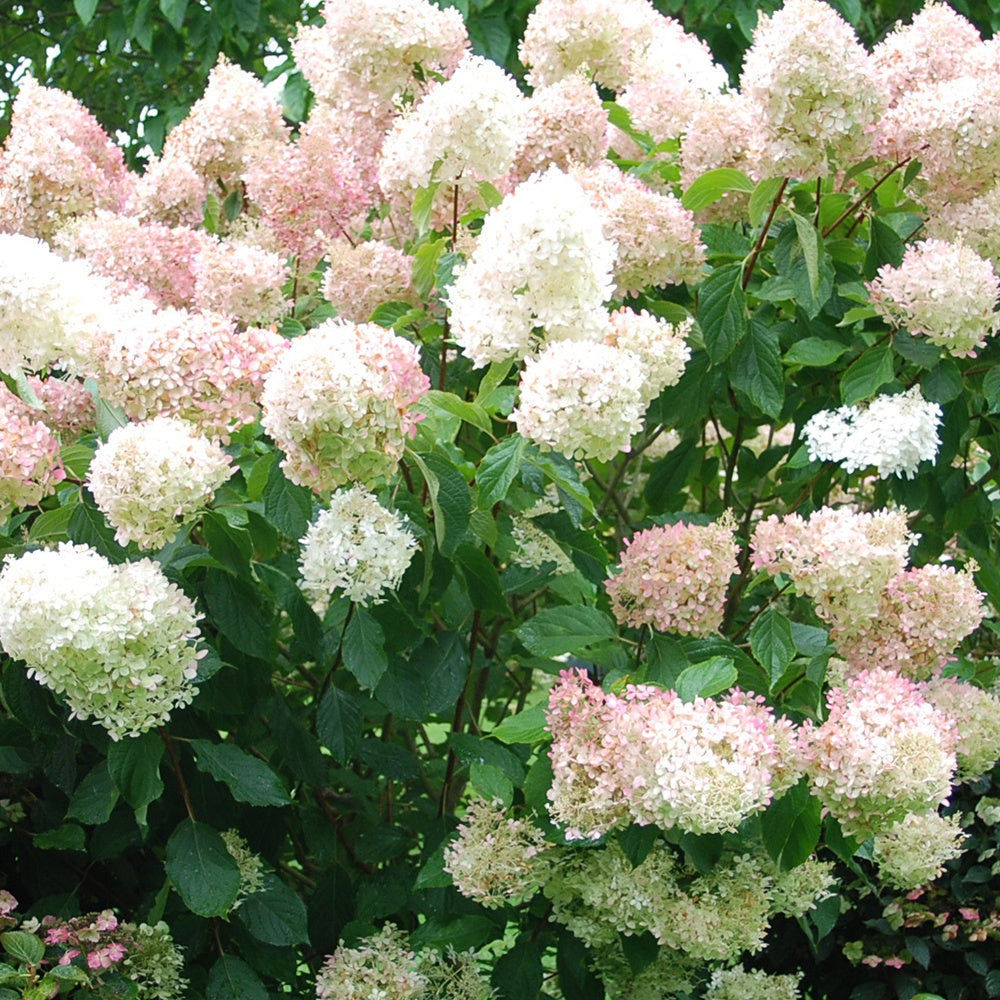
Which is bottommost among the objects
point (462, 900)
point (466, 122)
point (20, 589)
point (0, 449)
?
point (462, 900)

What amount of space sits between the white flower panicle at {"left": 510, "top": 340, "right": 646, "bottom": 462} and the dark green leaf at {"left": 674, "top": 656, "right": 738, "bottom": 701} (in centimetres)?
31

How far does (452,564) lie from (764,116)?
2.73ft

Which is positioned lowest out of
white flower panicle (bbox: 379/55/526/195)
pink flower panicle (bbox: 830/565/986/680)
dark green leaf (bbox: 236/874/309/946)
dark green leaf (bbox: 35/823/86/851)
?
dark green leaf (bbox: 236/874/309/946)

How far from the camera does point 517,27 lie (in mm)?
5062

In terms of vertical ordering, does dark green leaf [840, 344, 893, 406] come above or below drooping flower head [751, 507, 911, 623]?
above

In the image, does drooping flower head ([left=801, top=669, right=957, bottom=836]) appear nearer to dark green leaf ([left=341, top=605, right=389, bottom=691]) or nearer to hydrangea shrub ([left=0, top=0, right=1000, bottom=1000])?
hydrangea shrub ([left=0, top=0, right=1000, bottom=1000])

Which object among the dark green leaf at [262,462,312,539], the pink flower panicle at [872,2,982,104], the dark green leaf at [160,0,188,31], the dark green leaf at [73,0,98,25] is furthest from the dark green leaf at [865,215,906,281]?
the dark green leaf at [73,0,98,25]

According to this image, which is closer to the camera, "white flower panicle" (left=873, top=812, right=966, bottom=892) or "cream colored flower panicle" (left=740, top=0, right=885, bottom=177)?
"cream colored flower panicle" (left=740, top=0, right=885, bottom=177)

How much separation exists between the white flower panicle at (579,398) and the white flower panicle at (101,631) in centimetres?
52

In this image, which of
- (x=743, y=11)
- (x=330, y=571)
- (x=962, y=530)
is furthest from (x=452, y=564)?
(x=743, y=11)

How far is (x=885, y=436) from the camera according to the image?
211 centimetres

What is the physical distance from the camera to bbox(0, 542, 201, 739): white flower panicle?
63.6 inches

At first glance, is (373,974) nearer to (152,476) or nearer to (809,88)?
(152,476)

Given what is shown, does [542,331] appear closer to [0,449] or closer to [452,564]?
[452,564]
